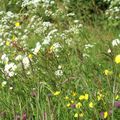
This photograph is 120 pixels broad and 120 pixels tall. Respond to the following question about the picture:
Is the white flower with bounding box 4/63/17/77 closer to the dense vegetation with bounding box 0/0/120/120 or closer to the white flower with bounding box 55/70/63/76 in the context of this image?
the dense vegetation with bounding box 0/0/120/120

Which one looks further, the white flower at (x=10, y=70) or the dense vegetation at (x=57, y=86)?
the white flower at (x=10, y=70)

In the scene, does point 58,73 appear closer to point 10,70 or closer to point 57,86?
point 57,86

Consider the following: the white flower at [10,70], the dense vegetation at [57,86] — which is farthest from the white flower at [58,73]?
the white flower at [10,70]

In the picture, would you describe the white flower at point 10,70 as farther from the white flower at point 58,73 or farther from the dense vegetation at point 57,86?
the white flower at point 58,73

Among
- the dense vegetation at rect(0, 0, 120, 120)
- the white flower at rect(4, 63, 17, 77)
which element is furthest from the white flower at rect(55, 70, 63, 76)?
the white flower at rect(4, 63, 17, 77)

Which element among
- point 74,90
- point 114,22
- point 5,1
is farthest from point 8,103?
point 5,1

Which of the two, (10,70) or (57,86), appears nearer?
(57,86)

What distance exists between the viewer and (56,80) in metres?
3.01

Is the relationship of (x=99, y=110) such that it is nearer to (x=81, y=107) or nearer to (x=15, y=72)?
(x=81, y=107)

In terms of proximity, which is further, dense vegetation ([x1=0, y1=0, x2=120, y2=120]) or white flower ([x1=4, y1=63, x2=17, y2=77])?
white flower ([x1=4, y1=63, x2=17, y2=77])

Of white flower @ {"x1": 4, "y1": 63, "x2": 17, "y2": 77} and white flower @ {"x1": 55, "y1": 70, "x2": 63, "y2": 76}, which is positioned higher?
white flower @ {"x1": 4, "y1": 63, "x2": 17, "y2": 77}

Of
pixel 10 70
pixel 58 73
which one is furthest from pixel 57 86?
pixel 10 70

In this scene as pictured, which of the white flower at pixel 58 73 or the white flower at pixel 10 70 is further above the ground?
the white flower at pixel 10 70

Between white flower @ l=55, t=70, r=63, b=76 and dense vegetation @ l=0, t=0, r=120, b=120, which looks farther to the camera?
white flower @ l=55, t=70, r=63, b=76
